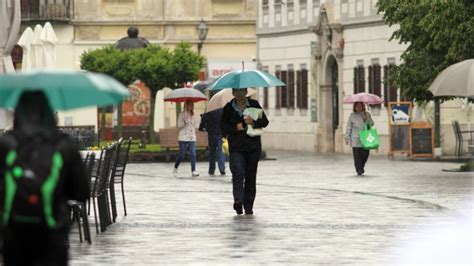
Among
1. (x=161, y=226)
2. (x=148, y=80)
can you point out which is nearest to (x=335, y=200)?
(x=161, y=226)

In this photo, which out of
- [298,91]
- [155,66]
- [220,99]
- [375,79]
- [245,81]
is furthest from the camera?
[298,91]

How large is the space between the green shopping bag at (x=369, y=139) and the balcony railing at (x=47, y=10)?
117 feet

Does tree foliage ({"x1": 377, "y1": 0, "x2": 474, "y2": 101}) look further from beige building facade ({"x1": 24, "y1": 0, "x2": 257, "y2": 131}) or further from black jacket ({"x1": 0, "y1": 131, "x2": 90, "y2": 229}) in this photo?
black jacket ({"x1": 0, "y1": 131, "x2": 90, "y2": 229})

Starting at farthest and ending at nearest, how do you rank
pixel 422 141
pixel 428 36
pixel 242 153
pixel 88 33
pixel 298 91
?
pixel 88 33 → pixel 298 91 → pixel 422 141 → pixel 428 36 → pixel 242 153

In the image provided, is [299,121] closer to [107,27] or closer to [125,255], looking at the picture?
[107,27]

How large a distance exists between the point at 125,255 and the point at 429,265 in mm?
3076

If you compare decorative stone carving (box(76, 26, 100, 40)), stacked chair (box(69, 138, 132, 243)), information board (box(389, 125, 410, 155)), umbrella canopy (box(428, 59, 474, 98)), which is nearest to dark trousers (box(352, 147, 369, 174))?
umbrella canopy (box(428, 59, 474, 98))

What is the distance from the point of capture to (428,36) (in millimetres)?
41562

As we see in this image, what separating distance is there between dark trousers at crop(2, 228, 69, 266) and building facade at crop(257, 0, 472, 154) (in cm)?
4170

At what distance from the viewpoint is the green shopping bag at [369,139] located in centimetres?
3822

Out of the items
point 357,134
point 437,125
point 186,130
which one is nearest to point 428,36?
point 357,134

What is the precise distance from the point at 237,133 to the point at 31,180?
549 inches

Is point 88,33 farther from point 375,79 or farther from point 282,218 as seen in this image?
point 282,218

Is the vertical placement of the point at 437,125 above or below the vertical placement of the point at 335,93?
below
